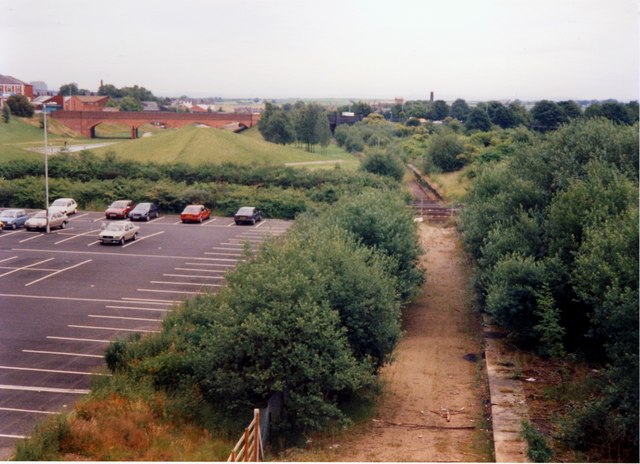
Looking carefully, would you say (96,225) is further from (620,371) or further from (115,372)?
(620,371)

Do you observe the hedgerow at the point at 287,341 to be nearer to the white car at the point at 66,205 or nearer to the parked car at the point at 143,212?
the parked car at the point at 143,212

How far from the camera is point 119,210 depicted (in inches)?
1379

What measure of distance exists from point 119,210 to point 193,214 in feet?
13.4

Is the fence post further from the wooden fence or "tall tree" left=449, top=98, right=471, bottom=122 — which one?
"tall tree" left=449, top=98, right=471, bottom=122

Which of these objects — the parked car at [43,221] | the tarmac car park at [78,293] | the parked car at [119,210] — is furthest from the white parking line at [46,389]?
the parked car at [119,210]

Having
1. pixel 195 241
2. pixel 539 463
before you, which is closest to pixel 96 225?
pixel 195 241

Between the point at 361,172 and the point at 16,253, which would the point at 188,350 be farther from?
the point at 361,172

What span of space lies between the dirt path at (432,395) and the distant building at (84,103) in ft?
161

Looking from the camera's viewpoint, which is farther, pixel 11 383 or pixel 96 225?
pixel 96 225

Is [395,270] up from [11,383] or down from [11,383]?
up

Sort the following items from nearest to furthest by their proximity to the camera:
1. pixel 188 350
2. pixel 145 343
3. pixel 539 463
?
pixel 539 463 < pixel 188 350 < pixel 145 343

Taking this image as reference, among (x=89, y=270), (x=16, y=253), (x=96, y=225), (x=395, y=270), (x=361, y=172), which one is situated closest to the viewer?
(x=395, y=270)

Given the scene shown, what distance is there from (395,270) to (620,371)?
885cm

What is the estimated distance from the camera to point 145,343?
1477 cm
